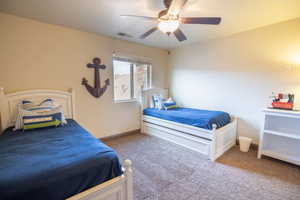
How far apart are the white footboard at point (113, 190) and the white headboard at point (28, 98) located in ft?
6.34

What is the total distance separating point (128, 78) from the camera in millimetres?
3723

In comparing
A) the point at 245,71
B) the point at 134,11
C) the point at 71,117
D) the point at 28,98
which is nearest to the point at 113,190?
the point at 71,117

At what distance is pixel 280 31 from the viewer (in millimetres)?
2510

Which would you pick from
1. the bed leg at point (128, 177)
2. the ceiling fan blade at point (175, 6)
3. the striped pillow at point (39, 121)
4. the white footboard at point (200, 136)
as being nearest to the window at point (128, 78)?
the white footboard at point (200, 136)

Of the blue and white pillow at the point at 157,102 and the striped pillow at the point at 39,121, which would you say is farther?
the blue and white pillow at the point at 157,102

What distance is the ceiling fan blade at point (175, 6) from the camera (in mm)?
1463

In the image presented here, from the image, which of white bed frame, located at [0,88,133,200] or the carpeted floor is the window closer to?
white bed frame, located at [0,88,133,200]

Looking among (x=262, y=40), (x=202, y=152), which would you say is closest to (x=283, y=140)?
(x=202, y=152)

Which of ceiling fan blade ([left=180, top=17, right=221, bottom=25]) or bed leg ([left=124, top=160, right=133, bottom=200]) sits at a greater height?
ceiling fan blade ([left=180, top=17, right=221, bottom=25])

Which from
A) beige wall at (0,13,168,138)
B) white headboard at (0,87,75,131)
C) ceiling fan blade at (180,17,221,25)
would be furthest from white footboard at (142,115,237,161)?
white headboard at (0,87,75,131)

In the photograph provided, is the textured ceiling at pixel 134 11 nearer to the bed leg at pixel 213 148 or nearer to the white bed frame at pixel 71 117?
the white bed frame at pixel 71 117

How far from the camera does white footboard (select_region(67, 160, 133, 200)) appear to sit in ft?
3.63

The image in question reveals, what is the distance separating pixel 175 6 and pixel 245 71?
223 cm

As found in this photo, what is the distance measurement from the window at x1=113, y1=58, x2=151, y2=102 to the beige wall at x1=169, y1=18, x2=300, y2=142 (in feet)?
3.97
